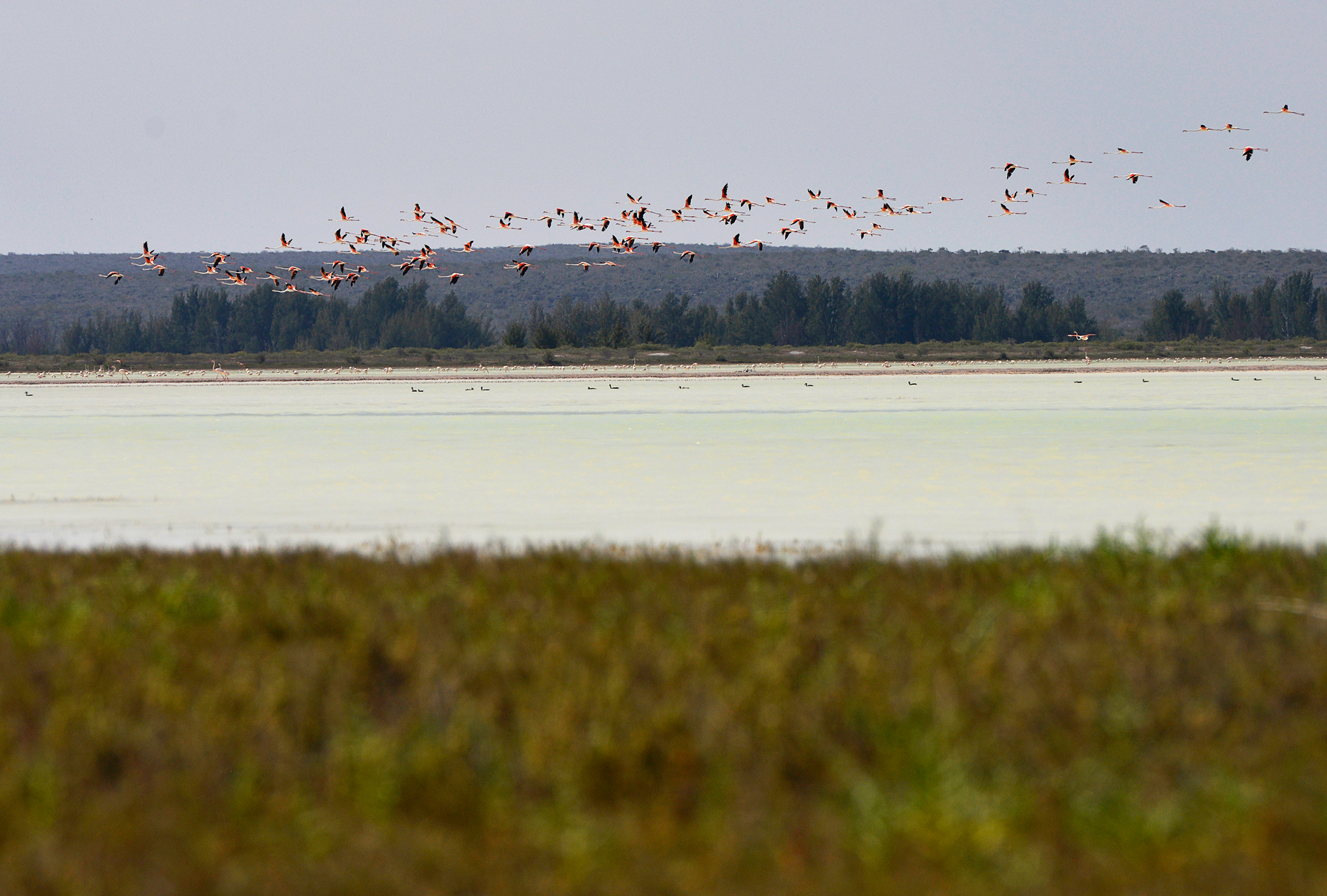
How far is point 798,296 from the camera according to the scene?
5640 inches

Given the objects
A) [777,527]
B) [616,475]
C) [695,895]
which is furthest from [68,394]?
[695,895]

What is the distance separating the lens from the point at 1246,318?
13500 cm

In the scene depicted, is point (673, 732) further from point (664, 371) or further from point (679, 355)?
point (679, 355)

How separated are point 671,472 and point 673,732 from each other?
16634mm

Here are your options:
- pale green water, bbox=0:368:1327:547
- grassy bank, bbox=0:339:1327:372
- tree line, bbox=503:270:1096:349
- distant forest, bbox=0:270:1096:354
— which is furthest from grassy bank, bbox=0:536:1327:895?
tree line, bbox=503:270:1096:349

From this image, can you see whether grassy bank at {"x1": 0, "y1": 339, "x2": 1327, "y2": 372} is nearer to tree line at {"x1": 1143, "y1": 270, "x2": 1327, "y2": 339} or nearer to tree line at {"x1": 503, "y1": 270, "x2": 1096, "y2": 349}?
tree line at {"x1": 503, "y1": 270, "x2": 1096, "y2": 349}

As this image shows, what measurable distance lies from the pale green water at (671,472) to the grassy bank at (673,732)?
4333 millimetres

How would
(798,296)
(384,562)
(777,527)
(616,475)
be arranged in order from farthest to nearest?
1. (798,296)
2. (616,475)
3. (777,527)
4. (384,562)

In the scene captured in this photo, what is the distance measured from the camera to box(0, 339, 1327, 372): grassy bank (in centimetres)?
10856

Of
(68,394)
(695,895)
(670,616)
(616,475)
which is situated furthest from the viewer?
(68,394)

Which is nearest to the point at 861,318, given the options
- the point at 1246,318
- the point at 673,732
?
the point at 1246,318

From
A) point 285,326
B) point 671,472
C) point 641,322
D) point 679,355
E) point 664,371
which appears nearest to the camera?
point 671,472

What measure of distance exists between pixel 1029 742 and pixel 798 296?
448 feet

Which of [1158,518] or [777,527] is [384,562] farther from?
[1158,518]
